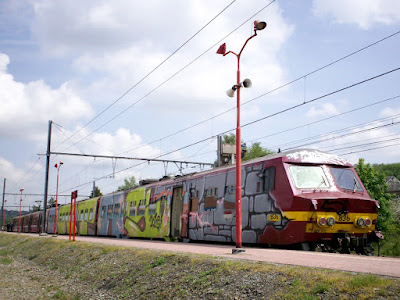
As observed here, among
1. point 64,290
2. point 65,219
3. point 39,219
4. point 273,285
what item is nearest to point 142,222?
point 64,290

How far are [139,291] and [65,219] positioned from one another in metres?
35.7

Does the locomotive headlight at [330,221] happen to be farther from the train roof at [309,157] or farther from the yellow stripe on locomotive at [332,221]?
the train roof at [309,157]

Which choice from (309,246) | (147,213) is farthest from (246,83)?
(147,213)

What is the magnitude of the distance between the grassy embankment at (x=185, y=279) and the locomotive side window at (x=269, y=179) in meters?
3.98

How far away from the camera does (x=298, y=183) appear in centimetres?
1455

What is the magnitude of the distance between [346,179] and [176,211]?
9.21 metres

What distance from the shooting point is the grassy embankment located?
698 cm

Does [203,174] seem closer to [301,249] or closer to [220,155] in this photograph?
[301,249]

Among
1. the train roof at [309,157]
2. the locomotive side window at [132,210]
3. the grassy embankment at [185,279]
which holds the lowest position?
the grassy embankment at [185,279]

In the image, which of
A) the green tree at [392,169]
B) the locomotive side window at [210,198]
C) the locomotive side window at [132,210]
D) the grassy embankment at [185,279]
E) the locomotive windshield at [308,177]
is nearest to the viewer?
the grassy embankment at [185,279]

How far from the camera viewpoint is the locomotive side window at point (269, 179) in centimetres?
1518

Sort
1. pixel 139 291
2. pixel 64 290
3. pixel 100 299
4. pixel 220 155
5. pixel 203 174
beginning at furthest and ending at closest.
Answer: pixel 220 155, pixel 203 174, pixel 64 290, pixel 100 299, pixel 139 291

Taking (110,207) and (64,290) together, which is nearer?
(64,290)

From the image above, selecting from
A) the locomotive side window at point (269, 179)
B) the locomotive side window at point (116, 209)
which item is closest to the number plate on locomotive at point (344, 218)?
the locomotive side window at point (269, 179)
